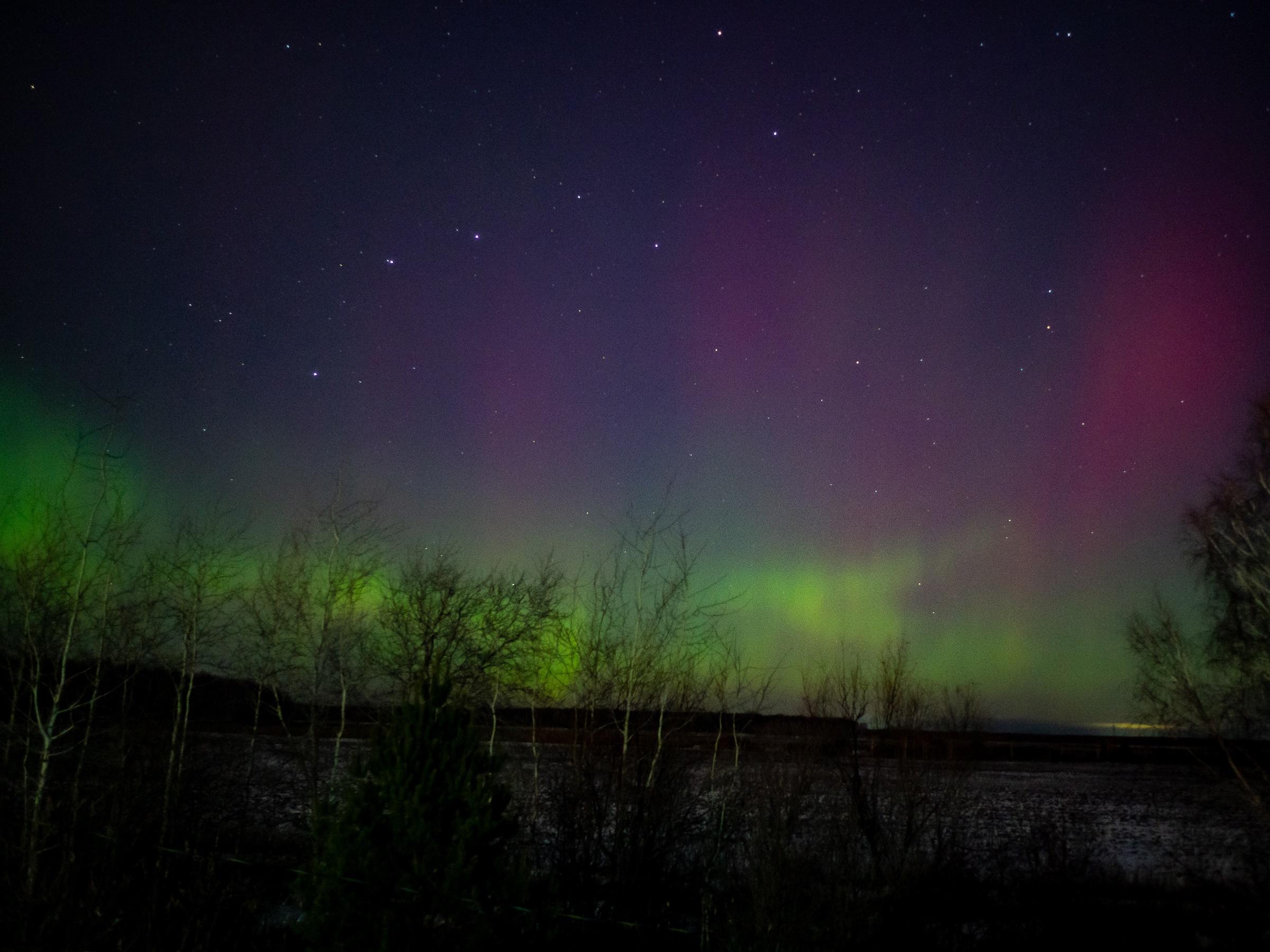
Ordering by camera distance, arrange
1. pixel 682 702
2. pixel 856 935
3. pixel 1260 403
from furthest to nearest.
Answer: pixel 1260 403, pixel 682 702, pixel 856 935

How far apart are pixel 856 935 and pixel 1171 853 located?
53.1 ft

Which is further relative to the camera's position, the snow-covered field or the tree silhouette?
the snow-covered field

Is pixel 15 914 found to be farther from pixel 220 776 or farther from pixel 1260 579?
pixel 1260 579

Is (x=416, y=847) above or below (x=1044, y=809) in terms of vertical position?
Answer: above

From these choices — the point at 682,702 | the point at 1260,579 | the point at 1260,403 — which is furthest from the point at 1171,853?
the point at 682,702

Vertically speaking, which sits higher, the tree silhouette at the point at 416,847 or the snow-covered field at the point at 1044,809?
the tree silhouette at the point at 416,847

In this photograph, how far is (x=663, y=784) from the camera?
15.4 metres

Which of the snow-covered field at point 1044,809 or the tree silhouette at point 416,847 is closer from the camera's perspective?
the tree silhouette at point 416,847

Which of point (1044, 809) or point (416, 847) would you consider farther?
point (1044, 809)

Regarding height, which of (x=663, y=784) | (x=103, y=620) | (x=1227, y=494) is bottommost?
(x=663, y=784)

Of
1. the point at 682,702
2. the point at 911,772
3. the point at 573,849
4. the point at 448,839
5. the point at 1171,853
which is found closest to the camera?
the point at 448,839

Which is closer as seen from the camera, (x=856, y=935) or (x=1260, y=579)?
(x=856, y=935)

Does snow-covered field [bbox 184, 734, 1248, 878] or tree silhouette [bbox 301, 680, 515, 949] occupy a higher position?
tree silhouette [bbox 301, 680, 515, 949]

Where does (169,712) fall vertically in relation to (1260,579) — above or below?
below
